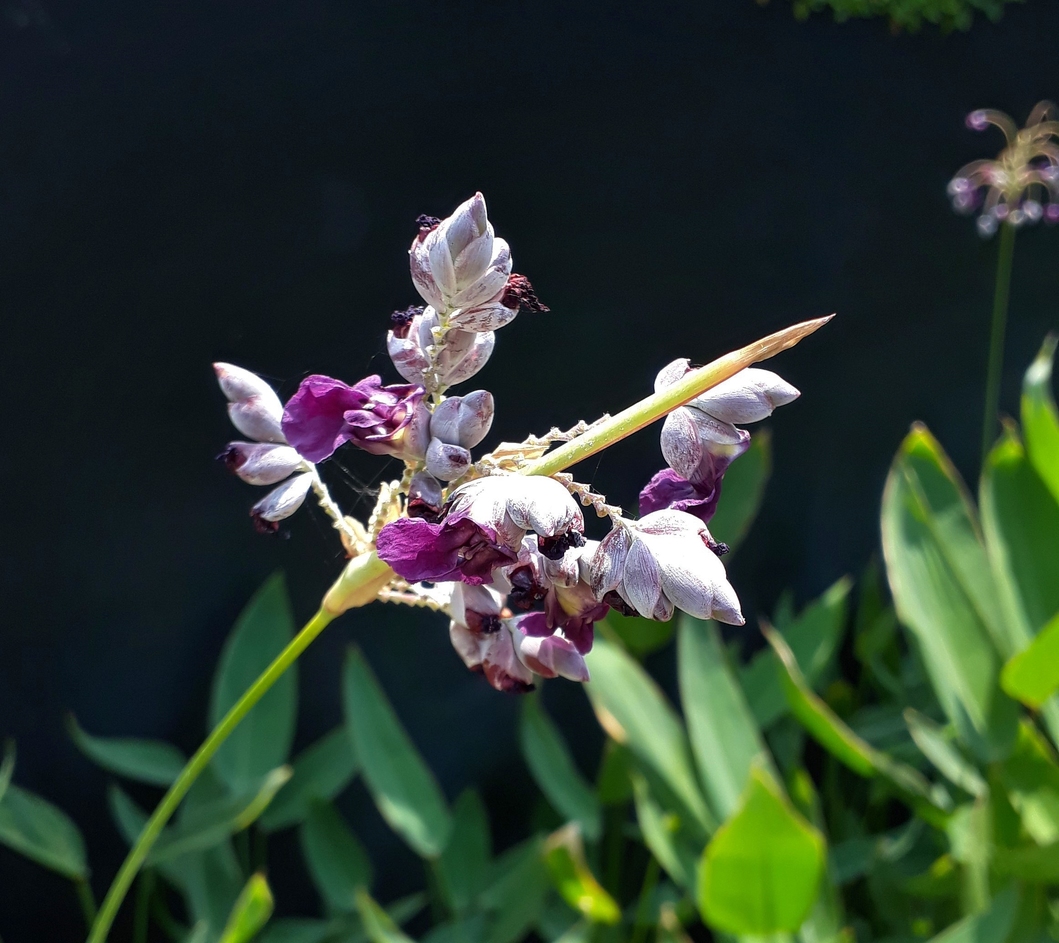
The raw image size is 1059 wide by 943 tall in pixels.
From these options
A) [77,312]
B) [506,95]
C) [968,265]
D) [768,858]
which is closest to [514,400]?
[506,95]

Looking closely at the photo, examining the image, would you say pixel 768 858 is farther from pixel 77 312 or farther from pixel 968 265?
pixel 968 265

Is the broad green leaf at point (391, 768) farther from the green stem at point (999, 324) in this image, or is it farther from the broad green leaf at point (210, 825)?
the green stem at point (999, 324)

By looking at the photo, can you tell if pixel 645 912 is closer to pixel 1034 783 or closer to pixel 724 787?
pixel 724 787

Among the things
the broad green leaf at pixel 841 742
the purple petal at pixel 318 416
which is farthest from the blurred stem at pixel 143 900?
the purple petal at pixel 318 416

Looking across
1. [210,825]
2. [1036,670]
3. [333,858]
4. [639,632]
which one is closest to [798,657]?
[639,632]

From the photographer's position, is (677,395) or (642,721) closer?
(677,395)

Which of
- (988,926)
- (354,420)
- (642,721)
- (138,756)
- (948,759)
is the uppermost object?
(354,420)
